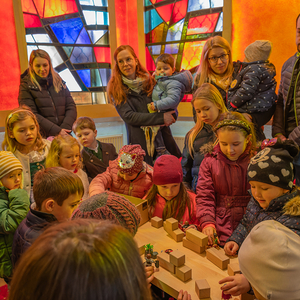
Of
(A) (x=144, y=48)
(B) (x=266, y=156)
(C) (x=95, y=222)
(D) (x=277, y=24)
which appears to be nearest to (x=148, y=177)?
(B) (x=266, y=156)

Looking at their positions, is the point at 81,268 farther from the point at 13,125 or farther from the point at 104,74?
the point at 104,74

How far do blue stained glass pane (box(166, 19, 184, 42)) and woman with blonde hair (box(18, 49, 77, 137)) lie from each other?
257 cm

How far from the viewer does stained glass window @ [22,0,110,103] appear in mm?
4590

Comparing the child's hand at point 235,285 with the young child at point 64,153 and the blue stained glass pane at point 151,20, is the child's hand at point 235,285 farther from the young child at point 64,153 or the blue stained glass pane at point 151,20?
the blue stained glass pane at point 151,20

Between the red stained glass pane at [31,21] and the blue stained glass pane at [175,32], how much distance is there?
237 cm

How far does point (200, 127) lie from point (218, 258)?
4.06 feet

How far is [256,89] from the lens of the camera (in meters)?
2.20

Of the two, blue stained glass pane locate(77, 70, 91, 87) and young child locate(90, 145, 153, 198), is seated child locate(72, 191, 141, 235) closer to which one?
young child locate(90, 145, 153, 198)

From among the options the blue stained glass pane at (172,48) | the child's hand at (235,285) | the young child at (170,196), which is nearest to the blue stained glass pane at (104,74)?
the blue stained glass pane at (172,48)

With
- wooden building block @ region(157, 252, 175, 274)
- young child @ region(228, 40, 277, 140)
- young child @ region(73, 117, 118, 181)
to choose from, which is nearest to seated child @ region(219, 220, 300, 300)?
wooden building block @ region(157, 252, 175, 274)

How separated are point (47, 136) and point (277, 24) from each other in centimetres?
351

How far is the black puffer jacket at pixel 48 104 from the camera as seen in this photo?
300cm

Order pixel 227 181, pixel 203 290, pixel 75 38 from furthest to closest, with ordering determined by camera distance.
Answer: pixel 75 38 → pixel 227 181 → pixel 203 290

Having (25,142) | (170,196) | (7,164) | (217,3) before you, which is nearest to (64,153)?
(25,142)
